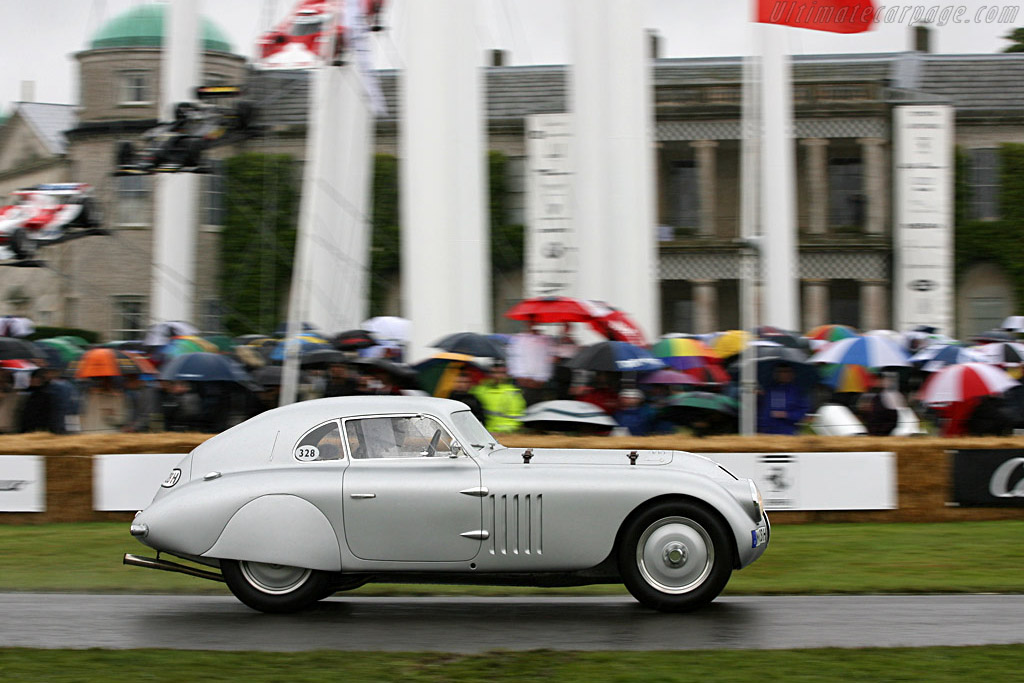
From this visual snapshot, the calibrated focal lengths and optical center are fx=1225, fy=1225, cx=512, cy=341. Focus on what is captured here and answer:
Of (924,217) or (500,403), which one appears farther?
(924,217)

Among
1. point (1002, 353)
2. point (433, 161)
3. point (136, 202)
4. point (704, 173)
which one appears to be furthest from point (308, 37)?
point (704, 173)

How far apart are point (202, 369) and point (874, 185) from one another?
33233 millimetres

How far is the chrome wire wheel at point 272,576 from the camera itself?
8773mm

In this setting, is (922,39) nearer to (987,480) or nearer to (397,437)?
(987,480)

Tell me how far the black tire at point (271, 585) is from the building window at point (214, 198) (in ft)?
121

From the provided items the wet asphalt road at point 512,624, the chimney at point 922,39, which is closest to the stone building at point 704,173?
the chimney at point 922,39

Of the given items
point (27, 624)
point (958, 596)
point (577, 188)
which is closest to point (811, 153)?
point (577, 188)

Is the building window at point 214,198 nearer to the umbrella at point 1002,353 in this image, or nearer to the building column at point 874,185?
the building column at point 874,185

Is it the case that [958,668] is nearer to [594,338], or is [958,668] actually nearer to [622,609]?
[622,609]

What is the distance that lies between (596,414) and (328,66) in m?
10.4

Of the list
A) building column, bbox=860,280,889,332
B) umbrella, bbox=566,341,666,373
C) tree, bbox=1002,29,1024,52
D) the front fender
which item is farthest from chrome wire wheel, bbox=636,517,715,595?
tree, bbox=1002,29,1024,52

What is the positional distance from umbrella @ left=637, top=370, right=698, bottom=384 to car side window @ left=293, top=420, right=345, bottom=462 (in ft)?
25.3

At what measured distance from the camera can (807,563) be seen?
10992 millimetres

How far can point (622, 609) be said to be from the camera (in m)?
8.95
